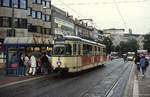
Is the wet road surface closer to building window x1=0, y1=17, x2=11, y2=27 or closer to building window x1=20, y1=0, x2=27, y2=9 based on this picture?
building window x1=0, y1=17, x2=11, y2=27

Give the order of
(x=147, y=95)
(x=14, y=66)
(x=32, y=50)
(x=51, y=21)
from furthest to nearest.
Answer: (x=51, y=21)
(x=32, y=50)
(x=14, y=66)
(x=147, y=95)

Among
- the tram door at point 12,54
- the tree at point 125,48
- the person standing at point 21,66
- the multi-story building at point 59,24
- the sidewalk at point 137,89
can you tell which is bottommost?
the sidewalk at point 137,89

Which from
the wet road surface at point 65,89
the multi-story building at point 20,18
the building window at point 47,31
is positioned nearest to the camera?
the wet road surface at point 65,89

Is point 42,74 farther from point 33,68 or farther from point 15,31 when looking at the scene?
point 15,31

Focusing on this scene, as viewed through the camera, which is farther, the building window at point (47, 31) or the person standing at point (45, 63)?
the building window at point (47, 31)

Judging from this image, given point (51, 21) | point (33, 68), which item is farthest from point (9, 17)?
point (33, 68)

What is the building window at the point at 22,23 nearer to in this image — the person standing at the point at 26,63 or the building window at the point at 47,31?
the building window at the point at 47,31

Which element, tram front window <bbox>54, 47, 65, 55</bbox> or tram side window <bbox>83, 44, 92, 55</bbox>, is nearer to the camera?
tram front window <bbox>54, 47, 65, 55</bbox>

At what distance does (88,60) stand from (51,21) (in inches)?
1916

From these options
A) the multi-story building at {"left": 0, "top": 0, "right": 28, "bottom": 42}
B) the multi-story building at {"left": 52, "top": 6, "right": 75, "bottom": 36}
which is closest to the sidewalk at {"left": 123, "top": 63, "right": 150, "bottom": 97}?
the multi-story building at {"left": 0, "top": 0, "right": 28, "bottom": 42}

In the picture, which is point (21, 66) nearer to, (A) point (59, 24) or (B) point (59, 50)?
(B) point (59, 50)

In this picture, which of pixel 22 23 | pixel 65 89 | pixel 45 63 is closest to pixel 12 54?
pixel 45 63

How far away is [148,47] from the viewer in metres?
141

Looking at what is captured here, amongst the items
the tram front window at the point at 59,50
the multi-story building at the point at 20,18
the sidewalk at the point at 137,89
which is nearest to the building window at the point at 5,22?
the multi-story building at the point at 20,18
